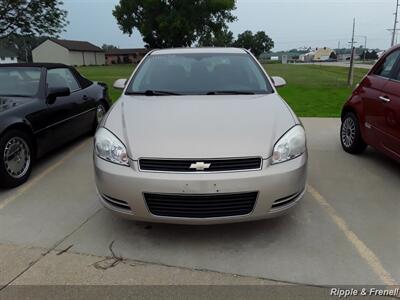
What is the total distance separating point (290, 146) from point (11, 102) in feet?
12.0

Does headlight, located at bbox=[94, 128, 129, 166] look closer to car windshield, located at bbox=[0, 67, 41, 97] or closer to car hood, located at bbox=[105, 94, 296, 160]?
car hood, located at bbox=[105, 94, 296, 160]

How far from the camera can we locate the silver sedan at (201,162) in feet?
9.63

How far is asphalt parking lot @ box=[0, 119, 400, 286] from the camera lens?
2.94m

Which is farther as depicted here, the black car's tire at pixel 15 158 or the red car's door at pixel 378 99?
the red car's door at pixel 378 99

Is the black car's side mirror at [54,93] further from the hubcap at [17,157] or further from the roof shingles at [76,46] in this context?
the roof shingles at [76,46]

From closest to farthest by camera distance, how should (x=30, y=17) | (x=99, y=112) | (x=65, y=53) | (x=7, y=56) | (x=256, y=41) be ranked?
1. (x=99, y=112)
2. (x=30, y=17)
3. (x=7, y=56)
4. (x=65, y=53)
5. (x=256, y=41)

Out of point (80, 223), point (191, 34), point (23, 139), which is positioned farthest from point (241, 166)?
point (191, 34)

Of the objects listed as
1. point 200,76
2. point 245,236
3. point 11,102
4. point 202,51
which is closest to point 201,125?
point 245,236

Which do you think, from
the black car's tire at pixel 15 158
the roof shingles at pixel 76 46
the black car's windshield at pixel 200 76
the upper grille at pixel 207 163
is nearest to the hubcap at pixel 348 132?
the black car's windshield at pixel 200 76

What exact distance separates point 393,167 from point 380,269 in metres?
2.72

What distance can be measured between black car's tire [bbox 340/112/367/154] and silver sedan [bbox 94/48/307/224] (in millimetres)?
2324

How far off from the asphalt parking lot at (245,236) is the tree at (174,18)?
5149 centimetres

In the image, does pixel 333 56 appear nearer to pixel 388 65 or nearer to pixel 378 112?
pixel 388 65

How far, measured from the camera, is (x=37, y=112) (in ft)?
16.6
